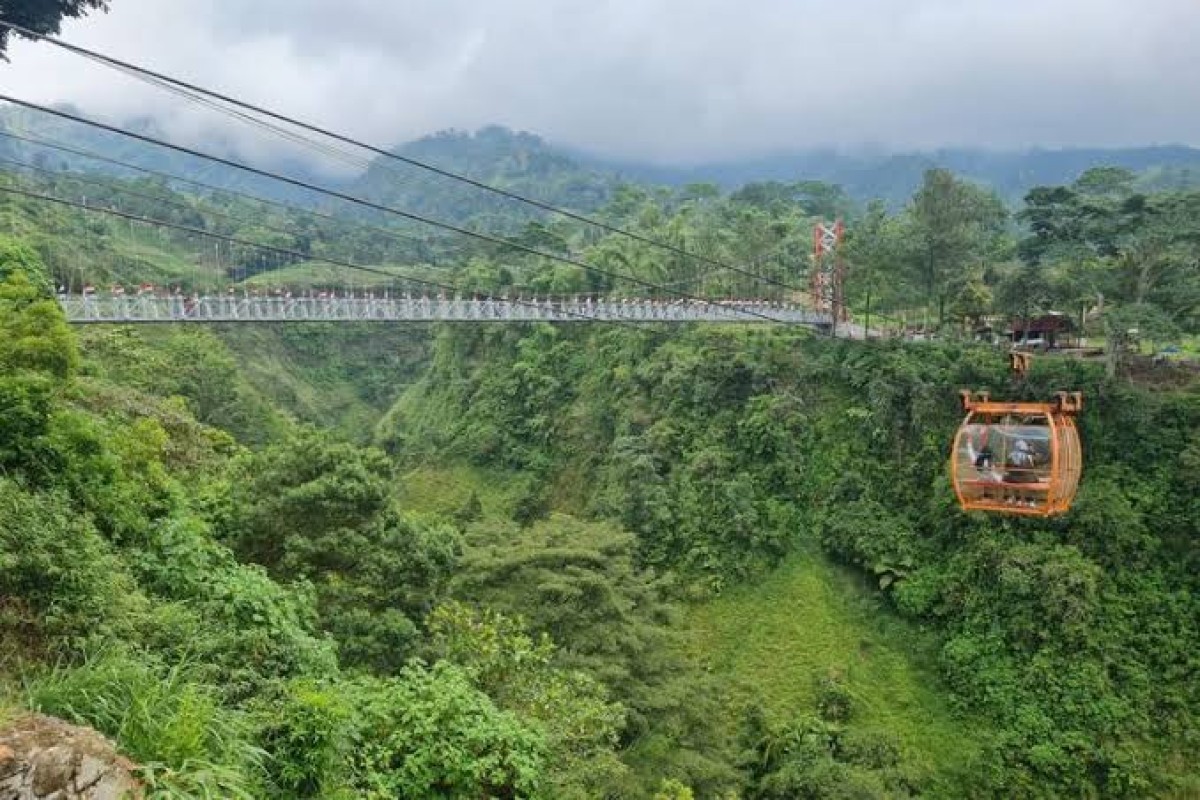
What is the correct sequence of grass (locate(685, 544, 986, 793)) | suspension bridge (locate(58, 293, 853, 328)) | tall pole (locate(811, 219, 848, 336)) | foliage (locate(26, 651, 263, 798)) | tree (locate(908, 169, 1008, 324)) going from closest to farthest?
foliage (locate(26, 651, 263, 798)), grass (locate(685, 544, 986, 793)), suspension bridge (locate(58, 293, 853, 328)), tree (locate(908, 169, 1008, 324)), tall pole (locate(811, 219, 848, 336))

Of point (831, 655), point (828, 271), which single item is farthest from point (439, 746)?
point (828, 271)

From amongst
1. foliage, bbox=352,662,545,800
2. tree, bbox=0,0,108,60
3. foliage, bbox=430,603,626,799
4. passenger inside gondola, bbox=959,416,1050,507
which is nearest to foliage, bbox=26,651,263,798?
foliage, bbox=352,662,545,800

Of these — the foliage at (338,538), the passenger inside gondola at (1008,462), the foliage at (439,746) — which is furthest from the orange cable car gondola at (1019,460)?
the foliage at (439,746)

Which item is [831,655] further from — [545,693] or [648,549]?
[545,693]

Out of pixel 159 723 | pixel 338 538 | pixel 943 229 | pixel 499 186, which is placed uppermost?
pixel 499 186

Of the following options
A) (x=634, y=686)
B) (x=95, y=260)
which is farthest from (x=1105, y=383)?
(x=95, y=260)

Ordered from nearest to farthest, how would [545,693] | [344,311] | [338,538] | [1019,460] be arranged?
[545,693] → [338,538] → [1019,460] → [344,311]

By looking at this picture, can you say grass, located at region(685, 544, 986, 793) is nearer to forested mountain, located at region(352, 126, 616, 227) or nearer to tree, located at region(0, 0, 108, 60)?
tree, located at region(0, 0, 108, 60)

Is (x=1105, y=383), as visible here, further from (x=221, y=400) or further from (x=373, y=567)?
(x=221, y=400)
